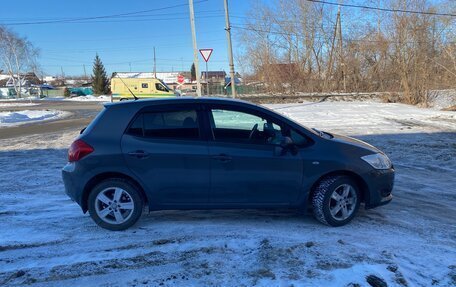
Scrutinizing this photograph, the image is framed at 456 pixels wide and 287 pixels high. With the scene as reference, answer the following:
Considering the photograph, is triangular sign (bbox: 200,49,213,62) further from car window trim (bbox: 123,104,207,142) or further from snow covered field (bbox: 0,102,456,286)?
car window trim (bbox: 123,104,207,142)

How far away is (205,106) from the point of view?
4.47m

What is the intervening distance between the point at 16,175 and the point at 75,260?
14.9 feet

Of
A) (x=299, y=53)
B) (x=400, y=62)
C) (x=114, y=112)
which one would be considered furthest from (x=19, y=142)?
(x=299, y=53)

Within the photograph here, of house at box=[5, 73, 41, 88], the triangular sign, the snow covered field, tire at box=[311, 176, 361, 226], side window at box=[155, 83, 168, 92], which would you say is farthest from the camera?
house at box=[5, 73, 41, 88]

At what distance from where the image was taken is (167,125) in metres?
4.39

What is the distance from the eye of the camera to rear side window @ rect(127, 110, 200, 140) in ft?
14.2

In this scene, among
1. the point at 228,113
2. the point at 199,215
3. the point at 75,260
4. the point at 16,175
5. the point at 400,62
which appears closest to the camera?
the point at 75,260

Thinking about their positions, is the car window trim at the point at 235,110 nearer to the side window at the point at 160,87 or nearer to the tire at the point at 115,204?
the tire at the point at 115,204

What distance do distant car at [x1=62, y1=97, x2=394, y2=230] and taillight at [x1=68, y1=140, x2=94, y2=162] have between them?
12 mm

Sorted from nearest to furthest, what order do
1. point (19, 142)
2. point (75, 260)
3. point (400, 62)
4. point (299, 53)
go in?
point (75, 260)
point (19, 142)
point (400, 62)
point (299, 53)

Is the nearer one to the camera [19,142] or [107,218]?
[107,218]

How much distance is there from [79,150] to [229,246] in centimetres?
205

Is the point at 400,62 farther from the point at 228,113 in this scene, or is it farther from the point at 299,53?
the point at 228,113

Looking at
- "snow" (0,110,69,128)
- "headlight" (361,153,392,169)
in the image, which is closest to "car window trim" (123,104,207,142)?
"headlight" (361,153,392,169)
